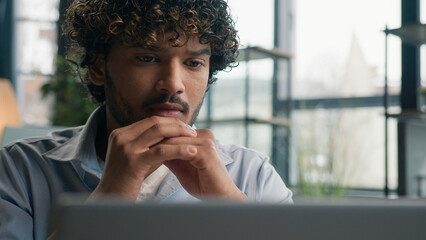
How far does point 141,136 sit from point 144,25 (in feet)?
1.18

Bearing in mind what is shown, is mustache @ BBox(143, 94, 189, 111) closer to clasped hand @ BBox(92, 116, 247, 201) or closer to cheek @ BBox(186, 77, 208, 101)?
cheek @ BBox(186, 77, 208, 101)

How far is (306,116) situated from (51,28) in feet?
11.1

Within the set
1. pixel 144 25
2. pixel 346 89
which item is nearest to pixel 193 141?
pixel 144 25

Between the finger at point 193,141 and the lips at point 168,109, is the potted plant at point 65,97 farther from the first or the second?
the finger at point 193,141

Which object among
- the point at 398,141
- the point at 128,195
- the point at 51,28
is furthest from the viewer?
the point at 51,28

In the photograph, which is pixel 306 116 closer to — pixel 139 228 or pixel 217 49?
pixel 217 49

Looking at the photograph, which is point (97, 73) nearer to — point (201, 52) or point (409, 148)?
point (201, 52)

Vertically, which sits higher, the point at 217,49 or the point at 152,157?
the point at 217,49

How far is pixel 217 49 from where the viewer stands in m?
1.32

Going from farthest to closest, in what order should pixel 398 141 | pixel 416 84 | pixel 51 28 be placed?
pixel 51 28 < pixel 416 84 < pixel 398 141

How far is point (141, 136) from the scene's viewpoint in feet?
2.88

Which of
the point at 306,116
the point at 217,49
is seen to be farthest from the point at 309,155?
the point at 217,49

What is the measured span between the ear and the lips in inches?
11.1

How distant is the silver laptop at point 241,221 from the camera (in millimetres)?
248
